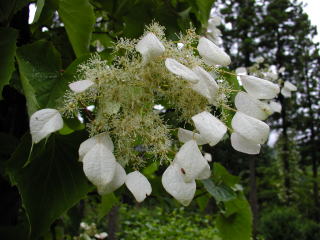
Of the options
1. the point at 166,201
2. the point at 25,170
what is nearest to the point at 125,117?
the point at 25,170

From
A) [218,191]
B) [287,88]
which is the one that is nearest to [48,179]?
[218,191]

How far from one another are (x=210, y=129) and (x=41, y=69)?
28cm

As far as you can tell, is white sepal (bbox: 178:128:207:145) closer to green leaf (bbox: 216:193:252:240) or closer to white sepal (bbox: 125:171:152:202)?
white sepal (bbox: 125:171:152:202)

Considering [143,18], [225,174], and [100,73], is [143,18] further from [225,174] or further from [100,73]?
[225,174]

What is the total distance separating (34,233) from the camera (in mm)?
486

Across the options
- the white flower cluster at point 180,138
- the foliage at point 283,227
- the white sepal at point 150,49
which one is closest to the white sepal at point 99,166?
the white flower cluster at point 180,138

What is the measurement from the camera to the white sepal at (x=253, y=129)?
0.39m

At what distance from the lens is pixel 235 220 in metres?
1.19

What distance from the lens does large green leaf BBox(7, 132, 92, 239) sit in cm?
49

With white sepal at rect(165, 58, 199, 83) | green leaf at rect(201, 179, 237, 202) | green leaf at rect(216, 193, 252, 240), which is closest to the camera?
white sepal at rect(165, 58, 199, 83)

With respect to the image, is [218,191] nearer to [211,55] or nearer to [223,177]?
[223,177]

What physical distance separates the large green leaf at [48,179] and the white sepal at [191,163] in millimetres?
213

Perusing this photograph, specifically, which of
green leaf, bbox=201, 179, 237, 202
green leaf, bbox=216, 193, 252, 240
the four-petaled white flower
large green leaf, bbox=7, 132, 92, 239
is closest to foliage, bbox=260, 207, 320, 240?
the four-petaled white flower

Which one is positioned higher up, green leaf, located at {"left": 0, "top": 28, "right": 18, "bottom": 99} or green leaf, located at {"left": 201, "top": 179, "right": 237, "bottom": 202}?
green leaf, located at {"left": 0, "top": 28, "right": 18, "bottom": 99}
